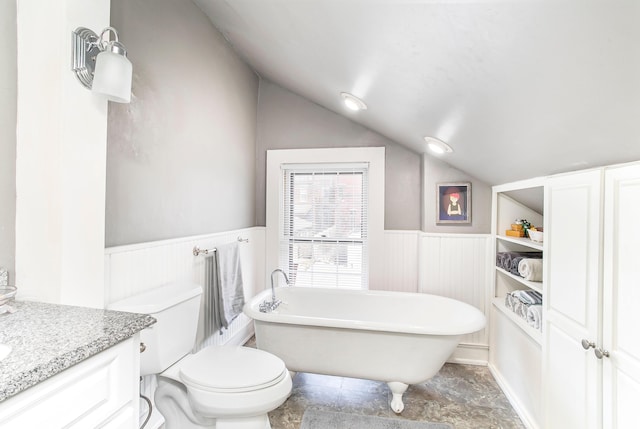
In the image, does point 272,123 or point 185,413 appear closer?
point 185,413

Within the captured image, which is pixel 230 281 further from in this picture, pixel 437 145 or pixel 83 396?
pixel 437 145

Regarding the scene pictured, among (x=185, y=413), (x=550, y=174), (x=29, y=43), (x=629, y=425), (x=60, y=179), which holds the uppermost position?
(x=29, y=43)

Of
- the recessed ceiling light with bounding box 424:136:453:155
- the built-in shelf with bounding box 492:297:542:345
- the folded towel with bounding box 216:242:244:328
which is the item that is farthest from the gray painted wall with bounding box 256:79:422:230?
the built-in shelf with bounding box 492:297:542:345

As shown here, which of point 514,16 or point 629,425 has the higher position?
point 514,16

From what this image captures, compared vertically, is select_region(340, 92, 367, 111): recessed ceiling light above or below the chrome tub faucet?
above

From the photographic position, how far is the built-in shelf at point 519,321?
181cm

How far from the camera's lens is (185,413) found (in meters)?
1.62

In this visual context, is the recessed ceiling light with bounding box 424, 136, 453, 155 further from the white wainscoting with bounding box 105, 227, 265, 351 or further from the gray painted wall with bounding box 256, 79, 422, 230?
the white wainscoting with bounding box 105, 227, 265, 351

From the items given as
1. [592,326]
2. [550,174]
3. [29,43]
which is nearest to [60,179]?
[29,43]

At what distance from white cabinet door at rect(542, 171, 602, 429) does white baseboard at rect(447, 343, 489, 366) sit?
3.19 feet

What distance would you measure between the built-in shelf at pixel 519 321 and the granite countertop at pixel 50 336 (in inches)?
80.7

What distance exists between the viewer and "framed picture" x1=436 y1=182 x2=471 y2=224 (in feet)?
8.79

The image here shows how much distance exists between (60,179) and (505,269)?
8.92 ft

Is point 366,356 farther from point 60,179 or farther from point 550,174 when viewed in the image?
point 60,179
